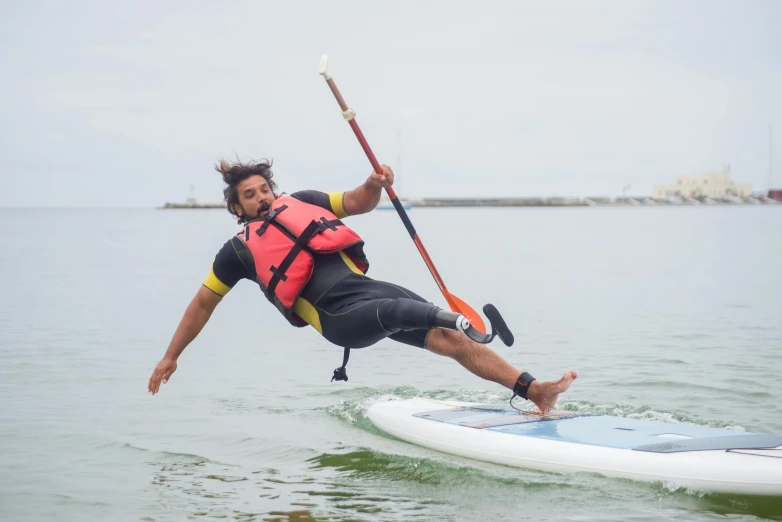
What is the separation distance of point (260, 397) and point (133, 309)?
7948 mm

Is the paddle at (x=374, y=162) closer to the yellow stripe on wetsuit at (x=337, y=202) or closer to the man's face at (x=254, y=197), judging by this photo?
the yellow stripe on wetsuit at (x=337, y=202)

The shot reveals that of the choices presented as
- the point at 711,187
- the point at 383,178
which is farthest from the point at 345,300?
the point at 711,187

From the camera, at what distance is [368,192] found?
575cm

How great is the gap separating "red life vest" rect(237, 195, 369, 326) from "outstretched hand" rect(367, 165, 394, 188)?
348 mm

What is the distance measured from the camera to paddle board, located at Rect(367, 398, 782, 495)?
483 cm

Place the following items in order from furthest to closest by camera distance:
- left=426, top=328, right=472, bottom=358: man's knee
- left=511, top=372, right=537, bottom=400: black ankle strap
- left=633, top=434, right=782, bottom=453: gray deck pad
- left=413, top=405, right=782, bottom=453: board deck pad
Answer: left=511, top=372, right=537, bottom=400: black ankle strap → left=426, top=328, right=472, bottom=358: man's knee → left=413, top=405, right=782, bottom=453: board deck pad → left=633, top=434, right=782, bottom=453: gray deck pad

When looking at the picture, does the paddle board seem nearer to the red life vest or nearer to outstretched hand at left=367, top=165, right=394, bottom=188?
the red life vest

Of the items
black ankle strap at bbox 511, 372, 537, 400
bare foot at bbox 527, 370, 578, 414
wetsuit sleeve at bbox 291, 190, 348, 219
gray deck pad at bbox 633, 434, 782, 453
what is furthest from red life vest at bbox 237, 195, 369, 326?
gray deck pad at bbox 633, 434, 782, 453

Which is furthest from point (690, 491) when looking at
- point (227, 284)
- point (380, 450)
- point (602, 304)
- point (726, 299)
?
point (726, 299)

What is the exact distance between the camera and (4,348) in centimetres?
1079

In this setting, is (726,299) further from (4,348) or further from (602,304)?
(4,348)

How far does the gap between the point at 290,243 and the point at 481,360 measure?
134 cm

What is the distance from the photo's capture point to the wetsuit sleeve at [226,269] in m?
5.64

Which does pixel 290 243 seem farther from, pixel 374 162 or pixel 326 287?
pixel 374 162
